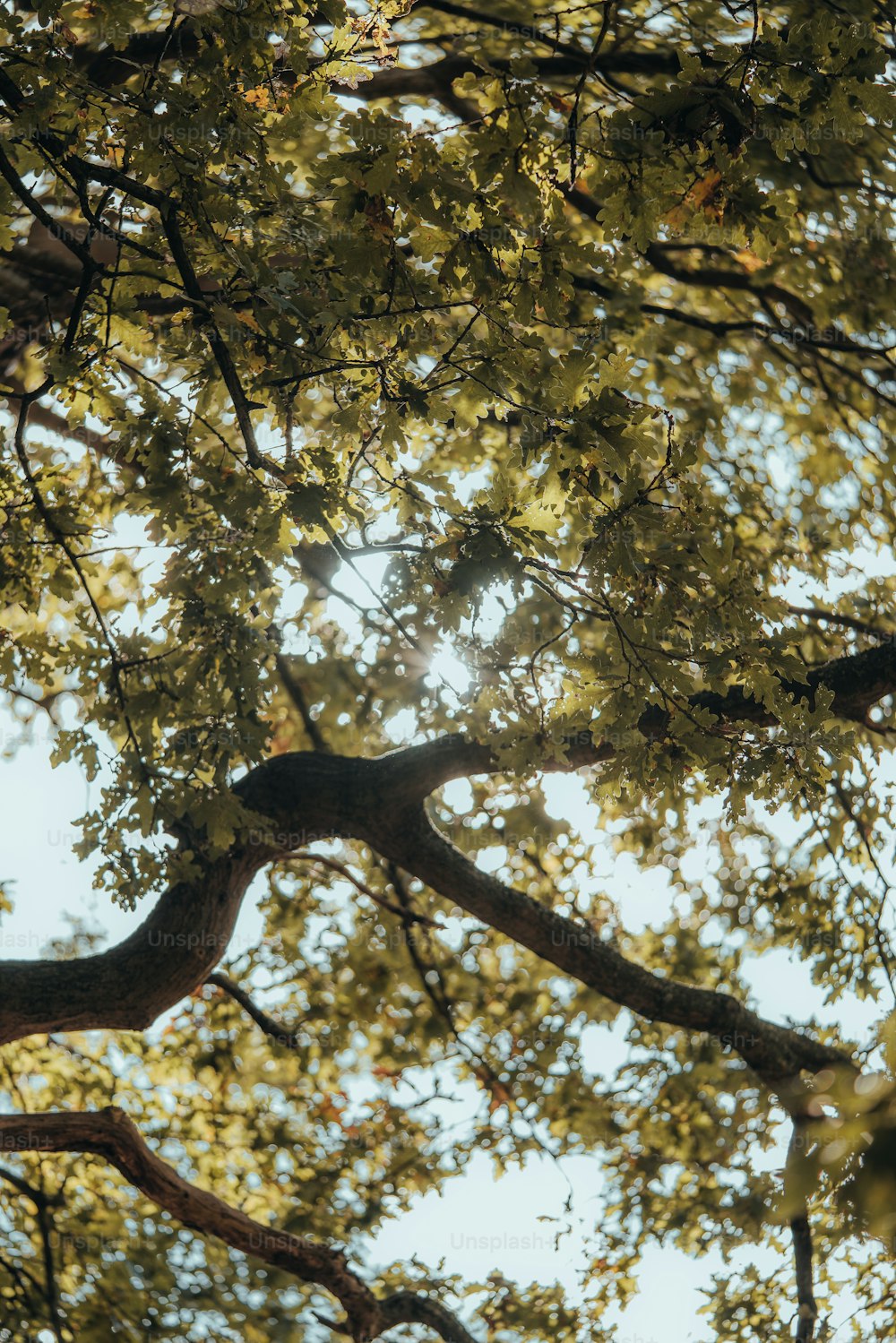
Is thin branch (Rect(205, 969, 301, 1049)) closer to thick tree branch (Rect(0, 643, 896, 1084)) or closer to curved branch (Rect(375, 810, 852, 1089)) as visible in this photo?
thick tree branch (Rect(0, 643, 896, 1084))

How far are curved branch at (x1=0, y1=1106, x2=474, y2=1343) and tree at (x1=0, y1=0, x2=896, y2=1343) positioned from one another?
0.03 metres

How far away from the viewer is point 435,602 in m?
4.00

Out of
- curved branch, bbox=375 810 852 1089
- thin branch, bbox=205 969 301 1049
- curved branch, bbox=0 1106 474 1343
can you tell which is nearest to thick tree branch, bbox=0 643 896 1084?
curved branch, bbox=375 810 852 1089

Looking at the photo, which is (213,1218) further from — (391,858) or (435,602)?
(435,602)

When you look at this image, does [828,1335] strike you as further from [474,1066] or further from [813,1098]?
[813,1098]

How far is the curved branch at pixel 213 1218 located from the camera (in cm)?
582

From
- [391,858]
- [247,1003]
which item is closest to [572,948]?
[391,858]

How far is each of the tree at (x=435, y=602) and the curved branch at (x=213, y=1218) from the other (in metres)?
0.03

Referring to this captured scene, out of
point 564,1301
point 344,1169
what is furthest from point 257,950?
point 564,1301

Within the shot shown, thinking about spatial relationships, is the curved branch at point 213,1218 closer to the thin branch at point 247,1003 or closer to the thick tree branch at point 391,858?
the thick tree branch at point 391,858

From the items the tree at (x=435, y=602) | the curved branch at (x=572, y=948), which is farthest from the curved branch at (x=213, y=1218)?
the curved branch at (x=572, y=948)

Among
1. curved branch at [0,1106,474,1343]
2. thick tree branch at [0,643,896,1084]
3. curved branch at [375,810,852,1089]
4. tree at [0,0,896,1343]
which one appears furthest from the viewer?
curved branch at [375,810,852,1089]

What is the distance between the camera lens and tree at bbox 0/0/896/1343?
11.4 ft

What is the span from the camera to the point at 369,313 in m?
3.56
